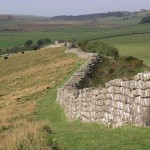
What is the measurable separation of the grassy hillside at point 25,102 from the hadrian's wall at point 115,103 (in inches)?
92.5

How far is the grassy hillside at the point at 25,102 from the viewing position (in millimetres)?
14117

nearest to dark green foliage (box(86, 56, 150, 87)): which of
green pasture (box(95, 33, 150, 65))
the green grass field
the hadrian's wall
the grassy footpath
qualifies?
the green grass field

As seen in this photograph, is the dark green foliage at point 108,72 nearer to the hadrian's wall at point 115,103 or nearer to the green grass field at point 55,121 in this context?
the green grass field at point 55,121

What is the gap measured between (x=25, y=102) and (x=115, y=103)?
16454 millimetres

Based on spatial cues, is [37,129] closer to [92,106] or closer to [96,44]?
[92,106]

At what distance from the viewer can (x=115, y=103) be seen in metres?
17.1

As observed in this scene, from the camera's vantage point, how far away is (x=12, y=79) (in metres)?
51.3

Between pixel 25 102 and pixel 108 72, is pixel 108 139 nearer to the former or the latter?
pixel 25 102

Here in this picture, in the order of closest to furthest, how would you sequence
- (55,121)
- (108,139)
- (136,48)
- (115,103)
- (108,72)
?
(108,139) → (115,103) → (55,121) → (108,72) → (136,48)

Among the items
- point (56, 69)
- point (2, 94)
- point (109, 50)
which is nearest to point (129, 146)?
point (2, 94)

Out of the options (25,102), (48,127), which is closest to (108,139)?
(48,127)

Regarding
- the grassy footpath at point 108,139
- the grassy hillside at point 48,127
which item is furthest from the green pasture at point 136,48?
the grassy footpath at point 108,139

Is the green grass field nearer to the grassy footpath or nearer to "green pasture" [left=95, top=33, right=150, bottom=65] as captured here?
the grassy footpath

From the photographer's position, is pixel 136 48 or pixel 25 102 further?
pixel 136 48
